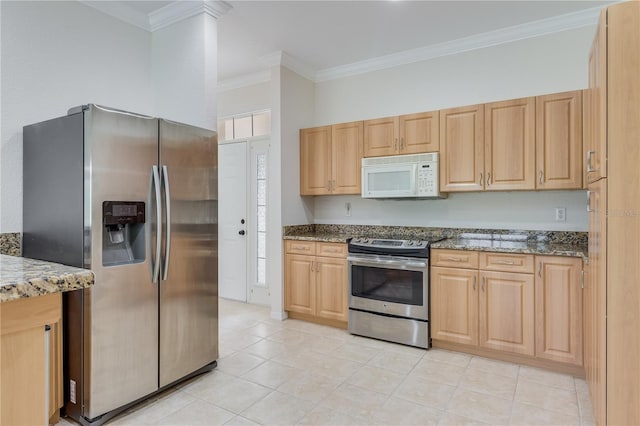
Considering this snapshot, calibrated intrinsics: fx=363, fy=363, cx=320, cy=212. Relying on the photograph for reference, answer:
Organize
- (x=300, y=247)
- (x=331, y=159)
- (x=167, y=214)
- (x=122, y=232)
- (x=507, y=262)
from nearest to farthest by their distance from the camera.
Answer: (x=122, y=232) < (x=167, y=214) < (x=507, y=262) < (x=300, y=247) < (x=331, y=159)

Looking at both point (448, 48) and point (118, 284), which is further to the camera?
point (448, 48)

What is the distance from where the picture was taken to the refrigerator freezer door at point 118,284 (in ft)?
6.59

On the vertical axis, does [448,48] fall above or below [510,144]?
above

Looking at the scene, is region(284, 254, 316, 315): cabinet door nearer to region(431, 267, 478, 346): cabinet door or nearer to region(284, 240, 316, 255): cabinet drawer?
region(284, 240, 316, 255): cabinet drawer

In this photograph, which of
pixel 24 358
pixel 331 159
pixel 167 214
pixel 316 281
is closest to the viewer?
pixel 24 358

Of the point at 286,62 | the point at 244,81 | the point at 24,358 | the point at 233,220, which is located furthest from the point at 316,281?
the point at 24,358

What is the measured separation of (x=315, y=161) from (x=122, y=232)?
91.8 inches

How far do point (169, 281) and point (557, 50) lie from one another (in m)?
3.69

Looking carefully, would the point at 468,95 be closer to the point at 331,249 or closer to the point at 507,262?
the point at 507,262

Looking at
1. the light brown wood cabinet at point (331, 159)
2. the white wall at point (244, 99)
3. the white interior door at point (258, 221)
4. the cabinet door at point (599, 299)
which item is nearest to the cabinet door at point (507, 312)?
the cabinet door at point (599, 299)

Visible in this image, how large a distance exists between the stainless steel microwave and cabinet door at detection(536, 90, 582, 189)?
839 millimetres

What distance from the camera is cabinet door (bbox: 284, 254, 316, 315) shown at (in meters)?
3.83

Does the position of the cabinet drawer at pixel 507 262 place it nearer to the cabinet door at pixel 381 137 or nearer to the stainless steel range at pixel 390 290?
the stainless steel range at pixel 390 290

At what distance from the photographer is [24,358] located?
3.37 feet
